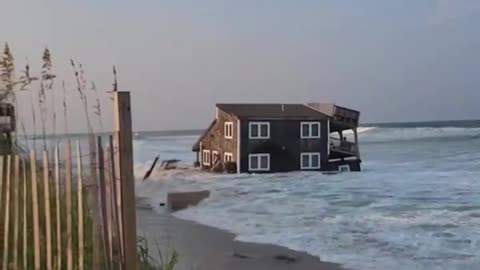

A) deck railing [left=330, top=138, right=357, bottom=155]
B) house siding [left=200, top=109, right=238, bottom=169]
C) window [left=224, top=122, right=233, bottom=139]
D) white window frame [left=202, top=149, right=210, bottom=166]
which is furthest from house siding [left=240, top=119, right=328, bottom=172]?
white window frame [left=202, top=149, right=210, bottom=166]

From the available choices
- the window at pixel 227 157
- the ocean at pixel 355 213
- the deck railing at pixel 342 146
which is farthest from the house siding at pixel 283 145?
the ocean at pixel 355 213

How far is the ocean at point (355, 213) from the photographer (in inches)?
583

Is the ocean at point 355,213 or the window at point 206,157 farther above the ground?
the ocean at point 355,213

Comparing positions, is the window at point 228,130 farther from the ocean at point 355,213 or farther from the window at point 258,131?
the ocean at point 355,213

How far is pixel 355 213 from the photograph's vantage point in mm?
22016

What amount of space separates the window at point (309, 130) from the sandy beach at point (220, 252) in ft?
98.5

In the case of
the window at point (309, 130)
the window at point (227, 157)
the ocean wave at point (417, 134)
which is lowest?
the ocean wave at point (417, 134)

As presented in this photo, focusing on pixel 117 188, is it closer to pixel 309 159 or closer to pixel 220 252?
pixel 220 252

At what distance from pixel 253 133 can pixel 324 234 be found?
30.5 m

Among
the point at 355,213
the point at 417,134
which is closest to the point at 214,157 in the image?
the point at 355,213

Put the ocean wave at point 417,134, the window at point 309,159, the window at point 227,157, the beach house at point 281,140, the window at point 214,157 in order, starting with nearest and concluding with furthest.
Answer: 1. the beach house at point 281,140
2. the window at point 309,159
3. the window at point 227,157
4. the window at point 214,157
5. the ocean wave at point 417,134

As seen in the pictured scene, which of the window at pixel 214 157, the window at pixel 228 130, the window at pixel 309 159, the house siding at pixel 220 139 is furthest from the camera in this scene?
the window at pixel 214 157

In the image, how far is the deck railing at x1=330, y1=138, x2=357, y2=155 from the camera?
50.3 metres

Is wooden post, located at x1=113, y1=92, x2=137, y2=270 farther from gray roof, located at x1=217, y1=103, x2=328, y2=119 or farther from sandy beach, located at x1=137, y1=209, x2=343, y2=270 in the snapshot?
gray roof, located at x1=217, y1=103, x2=328, y2=119
